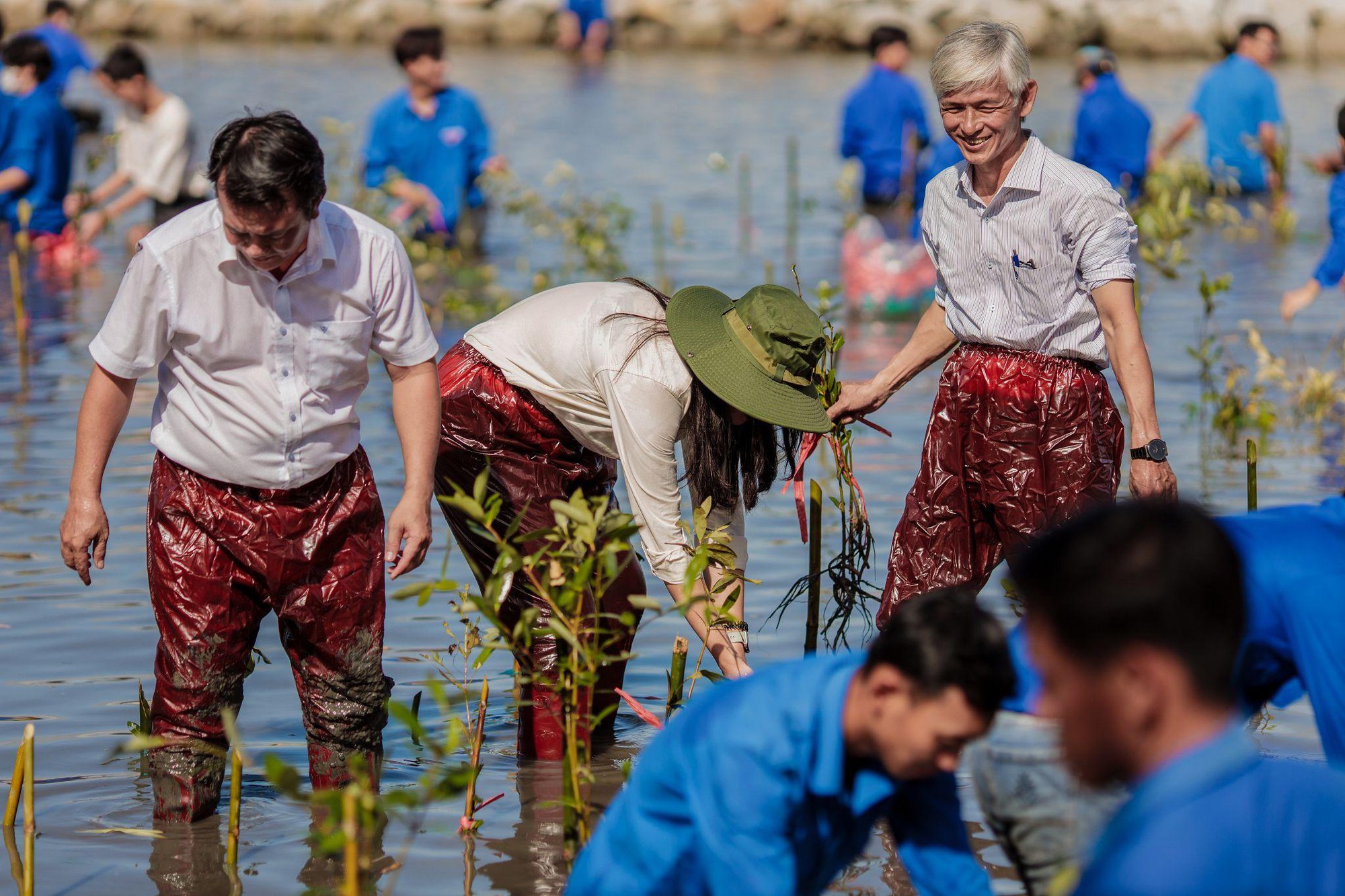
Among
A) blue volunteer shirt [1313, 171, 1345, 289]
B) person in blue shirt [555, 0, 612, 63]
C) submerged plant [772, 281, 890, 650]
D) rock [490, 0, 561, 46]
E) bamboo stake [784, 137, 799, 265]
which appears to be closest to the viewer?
submerged plant [772, 281, 890, 650]

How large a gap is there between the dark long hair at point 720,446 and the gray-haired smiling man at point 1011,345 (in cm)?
53

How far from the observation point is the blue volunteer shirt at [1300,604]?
2.68 metres

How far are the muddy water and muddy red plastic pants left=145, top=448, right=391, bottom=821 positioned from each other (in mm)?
280

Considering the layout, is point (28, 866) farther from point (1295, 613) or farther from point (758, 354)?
point (1295, 613)

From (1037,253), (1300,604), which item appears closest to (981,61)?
(1037,253)

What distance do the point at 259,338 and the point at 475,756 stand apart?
1070mm

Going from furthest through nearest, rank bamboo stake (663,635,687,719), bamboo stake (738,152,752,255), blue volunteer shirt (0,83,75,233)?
1. bamboo stake (738,152,752,255)
2. blue volunteer shirt (0,83,75,233)
3. bamboo stake (663,635,687,719)

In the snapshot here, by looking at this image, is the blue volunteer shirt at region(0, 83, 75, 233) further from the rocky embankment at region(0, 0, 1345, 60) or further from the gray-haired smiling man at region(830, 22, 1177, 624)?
the rocky embankment at region(0, 0, 1345, 60)

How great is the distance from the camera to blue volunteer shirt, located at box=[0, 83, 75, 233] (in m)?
11.7

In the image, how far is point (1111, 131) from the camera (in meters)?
12.9

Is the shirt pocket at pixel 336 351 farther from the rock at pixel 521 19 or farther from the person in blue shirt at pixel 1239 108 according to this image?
the rock at pixel 521 19

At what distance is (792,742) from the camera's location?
2576 millimetres

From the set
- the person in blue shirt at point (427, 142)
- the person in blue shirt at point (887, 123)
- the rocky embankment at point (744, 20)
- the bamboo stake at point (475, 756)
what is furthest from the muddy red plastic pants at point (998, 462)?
the rocky embankment at point (744, 20)

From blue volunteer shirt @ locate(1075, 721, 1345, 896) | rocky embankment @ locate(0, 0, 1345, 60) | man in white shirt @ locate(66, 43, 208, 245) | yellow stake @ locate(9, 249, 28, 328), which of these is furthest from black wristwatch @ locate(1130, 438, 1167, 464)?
rocky embankment @ locate(0, 0, 1345, 60)
